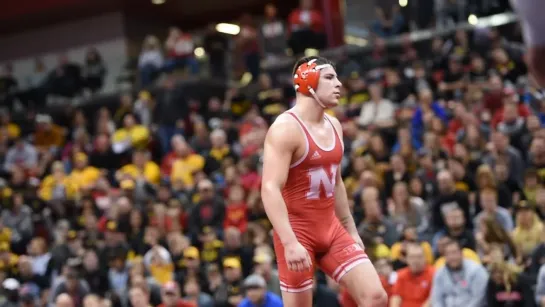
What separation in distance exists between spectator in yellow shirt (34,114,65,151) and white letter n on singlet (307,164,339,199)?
15.6 metres

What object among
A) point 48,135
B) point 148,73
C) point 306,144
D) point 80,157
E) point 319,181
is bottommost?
point 80,157

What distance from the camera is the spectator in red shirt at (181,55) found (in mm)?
21094

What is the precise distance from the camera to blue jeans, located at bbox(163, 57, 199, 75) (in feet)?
69.2

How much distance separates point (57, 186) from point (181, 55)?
18.1 ft

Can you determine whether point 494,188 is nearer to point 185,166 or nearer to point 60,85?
point 185,166

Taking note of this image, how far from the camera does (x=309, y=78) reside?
5688mm

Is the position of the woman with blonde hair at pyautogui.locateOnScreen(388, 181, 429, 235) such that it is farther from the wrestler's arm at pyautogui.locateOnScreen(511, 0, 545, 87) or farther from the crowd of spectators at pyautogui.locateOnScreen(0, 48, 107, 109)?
the crowd of spectators at pyautogui.locateOnScreen(0, 48, 107, 109)

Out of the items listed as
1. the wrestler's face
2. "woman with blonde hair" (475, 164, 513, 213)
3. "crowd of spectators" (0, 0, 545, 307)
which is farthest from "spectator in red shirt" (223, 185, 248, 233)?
the wrestler's face

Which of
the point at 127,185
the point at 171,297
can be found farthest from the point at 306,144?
the point at 127,185

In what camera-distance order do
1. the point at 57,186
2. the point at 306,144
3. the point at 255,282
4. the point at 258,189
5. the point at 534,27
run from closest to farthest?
the point at 534,27, the point at 306,144, the point at 255,282, the point at 258,189, the point at 57,186

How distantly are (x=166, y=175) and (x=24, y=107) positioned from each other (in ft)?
26.7

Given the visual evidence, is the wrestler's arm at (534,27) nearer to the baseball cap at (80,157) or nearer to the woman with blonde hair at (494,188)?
the woman with blonde hair at (494,188)

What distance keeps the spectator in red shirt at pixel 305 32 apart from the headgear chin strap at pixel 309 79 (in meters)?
14.0

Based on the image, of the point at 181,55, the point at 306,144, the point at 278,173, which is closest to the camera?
the point at 278,173
